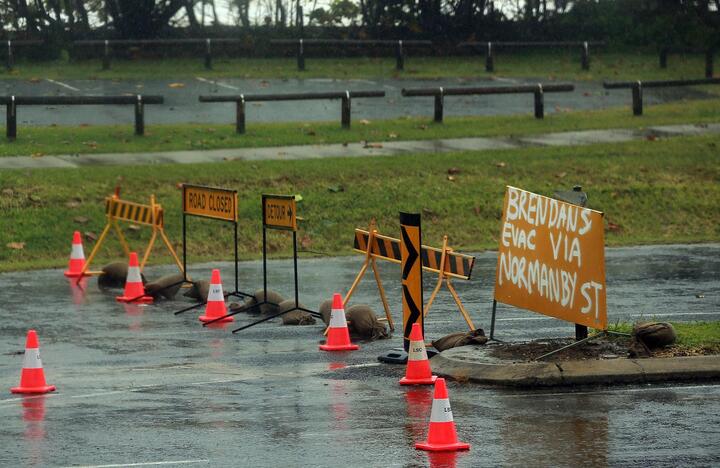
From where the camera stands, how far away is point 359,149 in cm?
2744

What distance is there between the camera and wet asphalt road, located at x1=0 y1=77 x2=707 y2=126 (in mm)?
31438

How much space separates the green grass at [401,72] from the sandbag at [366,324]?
23534 millimetres

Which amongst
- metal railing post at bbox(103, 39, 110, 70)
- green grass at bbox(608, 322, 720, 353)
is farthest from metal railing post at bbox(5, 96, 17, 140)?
green grass at bbox(608, 322, 720, 353)

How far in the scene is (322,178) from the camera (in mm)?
25031

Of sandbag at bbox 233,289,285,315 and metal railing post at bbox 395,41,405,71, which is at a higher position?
metal railing post at bbox 395,41,405,71

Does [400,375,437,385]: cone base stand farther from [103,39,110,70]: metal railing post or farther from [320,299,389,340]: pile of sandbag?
[103,39,110,70]: metal railing post

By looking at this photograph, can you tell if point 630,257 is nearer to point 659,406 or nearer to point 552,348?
point 552,348

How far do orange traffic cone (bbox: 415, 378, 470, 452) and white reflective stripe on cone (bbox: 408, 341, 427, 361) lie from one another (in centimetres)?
231

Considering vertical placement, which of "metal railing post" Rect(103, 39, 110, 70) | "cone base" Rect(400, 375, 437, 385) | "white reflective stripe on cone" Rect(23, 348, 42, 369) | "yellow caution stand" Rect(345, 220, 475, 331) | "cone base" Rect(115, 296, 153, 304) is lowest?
"cone base" Rect(115, 296, 153, 304)

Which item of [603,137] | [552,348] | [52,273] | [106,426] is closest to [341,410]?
[106,426]

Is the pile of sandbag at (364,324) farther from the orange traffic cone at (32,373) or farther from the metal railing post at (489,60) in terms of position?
the metal railing post at (489,60)

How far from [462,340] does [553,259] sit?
1.21m

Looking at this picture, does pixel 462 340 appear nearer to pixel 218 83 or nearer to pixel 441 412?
pixel 441 412

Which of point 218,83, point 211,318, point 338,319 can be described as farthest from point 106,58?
point 338,319
